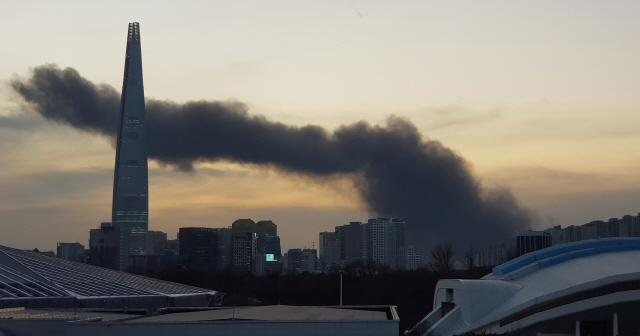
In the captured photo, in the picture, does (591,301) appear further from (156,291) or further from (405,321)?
(405,321)

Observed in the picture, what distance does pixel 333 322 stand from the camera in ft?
122

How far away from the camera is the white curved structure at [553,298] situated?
48.0 metres

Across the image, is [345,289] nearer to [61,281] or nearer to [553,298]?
[61,281]

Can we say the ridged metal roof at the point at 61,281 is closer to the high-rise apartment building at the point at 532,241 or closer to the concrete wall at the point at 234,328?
the concrete wall at the point at 234,328

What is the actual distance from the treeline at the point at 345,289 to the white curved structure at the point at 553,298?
4827cm

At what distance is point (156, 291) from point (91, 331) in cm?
2501

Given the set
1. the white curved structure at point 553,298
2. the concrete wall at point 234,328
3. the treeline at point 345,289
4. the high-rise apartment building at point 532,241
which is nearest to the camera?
the concrete wall at point 234,328

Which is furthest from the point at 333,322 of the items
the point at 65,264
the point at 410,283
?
the point at 410,283

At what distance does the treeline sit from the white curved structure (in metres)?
48.3

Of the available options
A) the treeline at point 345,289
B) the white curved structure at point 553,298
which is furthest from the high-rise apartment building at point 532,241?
the white curved structure at point 553,298

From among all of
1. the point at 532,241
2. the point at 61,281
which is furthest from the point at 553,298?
the point at 532,241

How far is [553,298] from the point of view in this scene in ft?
157

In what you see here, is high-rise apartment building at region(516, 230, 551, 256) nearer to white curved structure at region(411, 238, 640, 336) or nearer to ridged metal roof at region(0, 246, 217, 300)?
ridged metal roof at region(0, 246, 217, 300)

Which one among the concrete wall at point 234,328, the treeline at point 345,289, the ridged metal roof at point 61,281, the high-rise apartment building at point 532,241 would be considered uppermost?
the high-rise apartment building at point 532,241
